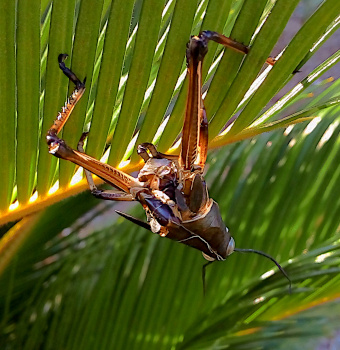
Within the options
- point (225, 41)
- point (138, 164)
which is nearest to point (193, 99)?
point (225, 41)

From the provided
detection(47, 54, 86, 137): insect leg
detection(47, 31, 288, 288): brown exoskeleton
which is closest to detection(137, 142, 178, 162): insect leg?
detection(47, 31, 288, 288): brown exoskeleton

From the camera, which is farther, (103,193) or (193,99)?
(103,193)

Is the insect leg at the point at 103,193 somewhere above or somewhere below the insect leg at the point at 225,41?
below

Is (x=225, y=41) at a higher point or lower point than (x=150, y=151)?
higher

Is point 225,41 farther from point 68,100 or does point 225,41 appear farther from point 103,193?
point 103,193

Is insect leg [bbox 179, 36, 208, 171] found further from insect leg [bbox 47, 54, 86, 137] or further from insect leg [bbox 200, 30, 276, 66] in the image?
insect leg [bbox 47, 54, 86, 137]

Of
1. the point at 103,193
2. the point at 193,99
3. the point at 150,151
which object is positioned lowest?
the point at 103,193

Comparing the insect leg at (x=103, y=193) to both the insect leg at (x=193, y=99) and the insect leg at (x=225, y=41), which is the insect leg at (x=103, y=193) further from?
the insect leg at (x=225, y=41)

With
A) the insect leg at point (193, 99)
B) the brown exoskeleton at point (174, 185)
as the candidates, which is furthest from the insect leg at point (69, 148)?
the insect leg at point (193, 99)
